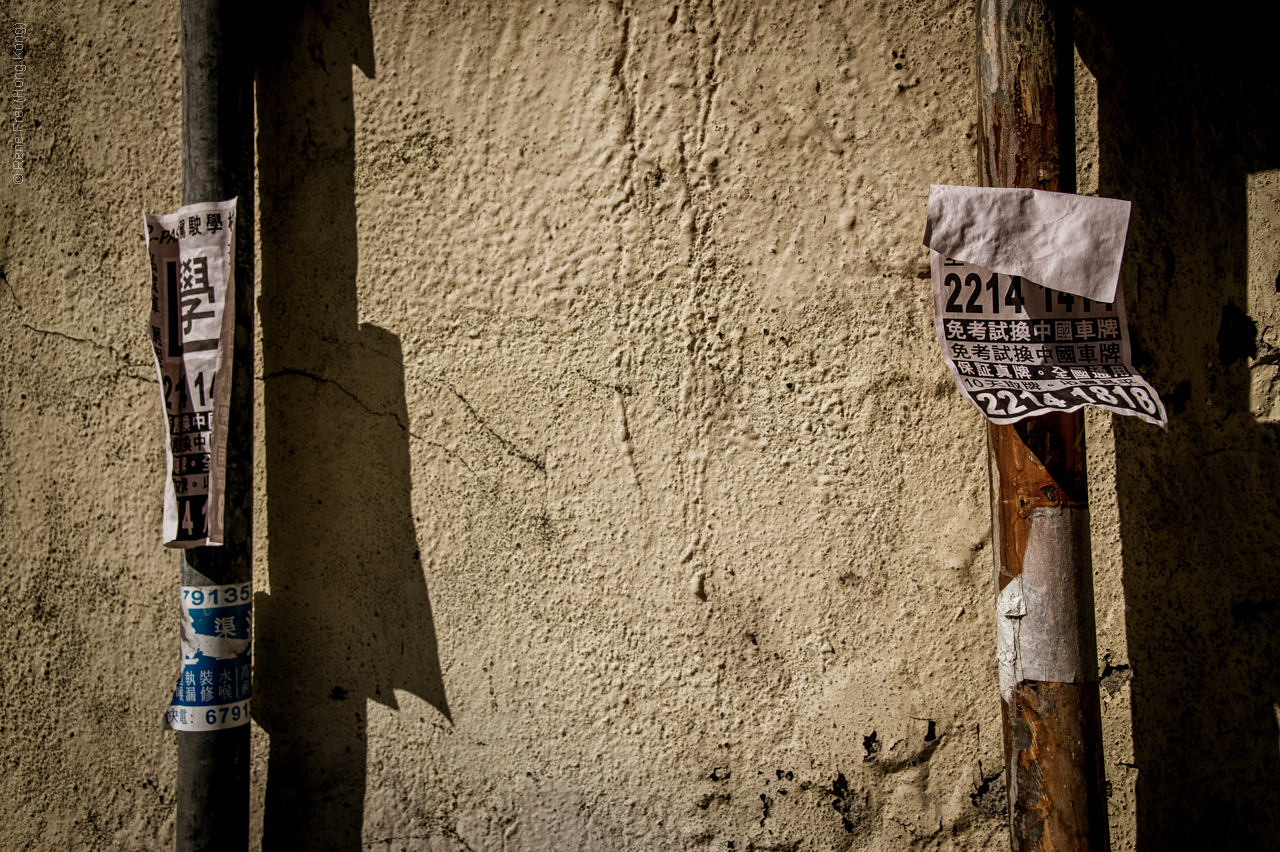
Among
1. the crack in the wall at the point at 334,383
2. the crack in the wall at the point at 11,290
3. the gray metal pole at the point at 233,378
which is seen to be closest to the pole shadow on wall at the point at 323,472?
the crack in the wall at the point at 334,383

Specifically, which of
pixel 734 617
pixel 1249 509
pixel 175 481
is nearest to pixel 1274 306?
pixel 1249 509

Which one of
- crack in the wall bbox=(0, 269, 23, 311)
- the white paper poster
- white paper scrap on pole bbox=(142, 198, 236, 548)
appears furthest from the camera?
crack in the wall bbox=(0, 269, 23, 311)

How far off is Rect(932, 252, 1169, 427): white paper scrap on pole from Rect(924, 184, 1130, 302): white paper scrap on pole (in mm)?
48

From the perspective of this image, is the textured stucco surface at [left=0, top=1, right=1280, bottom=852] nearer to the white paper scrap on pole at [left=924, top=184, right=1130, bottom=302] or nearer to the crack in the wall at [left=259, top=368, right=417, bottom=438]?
the crack in the wall at [left=259, top=368, right=417, bottom=438]

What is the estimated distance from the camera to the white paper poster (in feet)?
3.66

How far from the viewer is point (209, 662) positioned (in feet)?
4.75

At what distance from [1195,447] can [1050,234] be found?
690mm

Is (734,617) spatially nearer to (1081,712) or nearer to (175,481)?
(1081,712)

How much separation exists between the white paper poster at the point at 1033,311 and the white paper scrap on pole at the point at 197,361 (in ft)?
5.24

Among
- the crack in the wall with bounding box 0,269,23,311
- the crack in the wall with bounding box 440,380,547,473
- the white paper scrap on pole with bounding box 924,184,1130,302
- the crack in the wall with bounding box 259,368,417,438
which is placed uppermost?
the crack in the wall with bounding box 0,269,23,311

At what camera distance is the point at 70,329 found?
1757 mm

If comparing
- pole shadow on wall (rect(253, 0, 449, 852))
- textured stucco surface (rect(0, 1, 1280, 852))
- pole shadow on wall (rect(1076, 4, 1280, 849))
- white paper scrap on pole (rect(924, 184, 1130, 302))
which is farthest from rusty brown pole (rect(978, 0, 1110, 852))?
pole shadow on wall (rect(253, 0, 449, 852))

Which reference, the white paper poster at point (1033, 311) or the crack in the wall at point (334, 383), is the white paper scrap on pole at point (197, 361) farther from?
the white paper poster at point (1033, 311)

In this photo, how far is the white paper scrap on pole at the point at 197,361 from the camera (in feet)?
4.79
